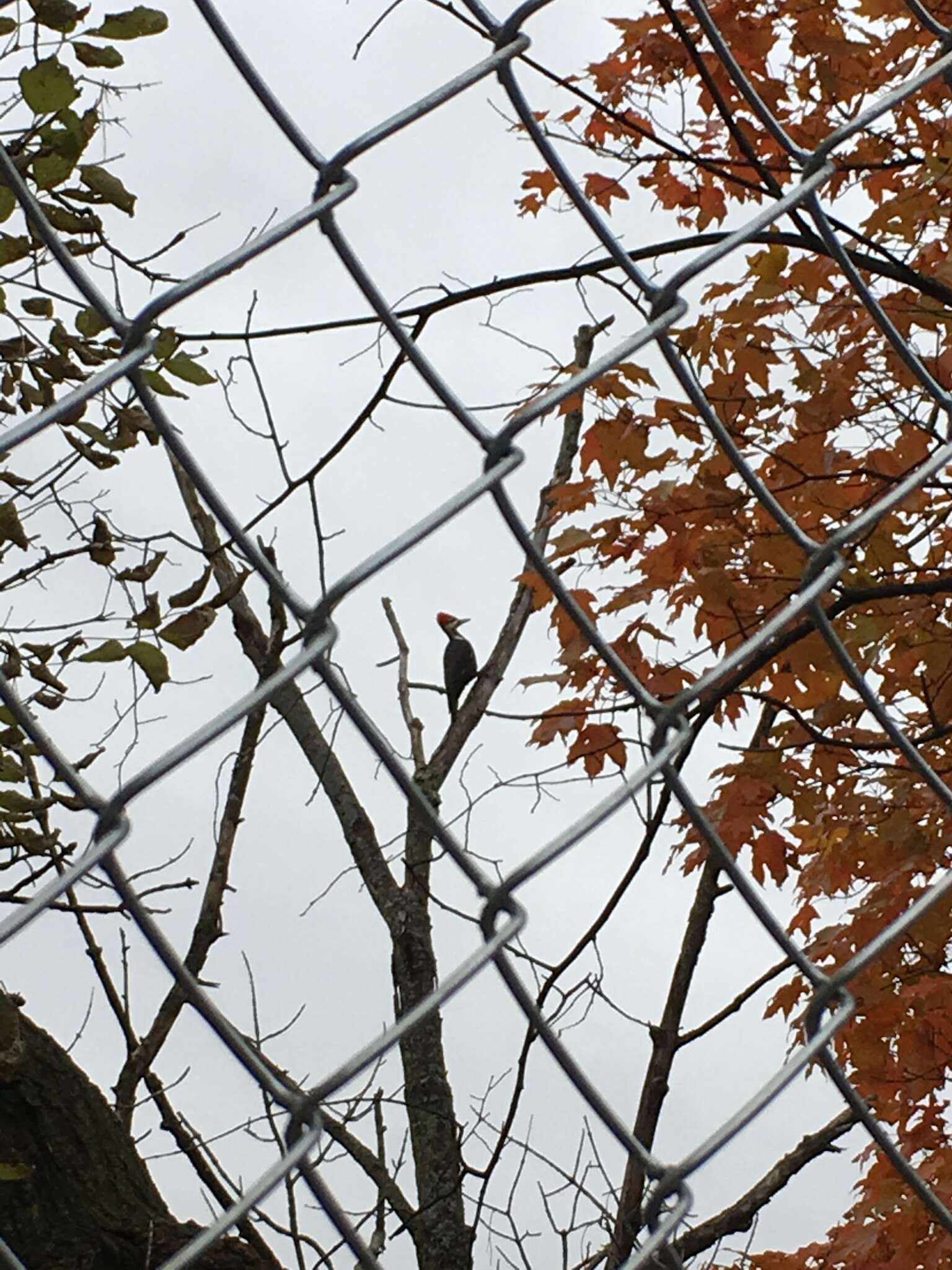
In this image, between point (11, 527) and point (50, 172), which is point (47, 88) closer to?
point (50, 172)

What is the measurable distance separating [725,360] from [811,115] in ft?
2.40

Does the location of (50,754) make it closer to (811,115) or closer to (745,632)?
(745,632)

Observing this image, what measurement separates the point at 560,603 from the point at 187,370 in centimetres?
87

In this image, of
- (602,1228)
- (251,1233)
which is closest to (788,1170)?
(602,1228)

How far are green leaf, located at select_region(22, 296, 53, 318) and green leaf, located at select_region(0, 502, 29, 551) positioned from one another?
0.95 ft

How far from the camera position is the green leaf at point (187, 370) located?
1584 millimetres

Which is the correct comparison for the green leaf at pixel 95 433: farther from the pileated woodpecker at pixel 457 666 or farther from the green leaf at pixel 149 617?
the pileated woodpecker at pixel 457 666

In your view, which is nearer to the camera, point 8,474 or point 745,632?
point 8,474

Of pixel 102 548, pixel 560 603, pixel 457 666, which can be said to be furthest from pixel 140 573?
pixel 457 666

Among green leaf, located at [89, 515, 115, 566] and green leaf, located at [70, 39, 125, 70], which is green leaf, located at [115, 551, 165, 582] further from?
green leaf, located at [70, 39, 125, 70]

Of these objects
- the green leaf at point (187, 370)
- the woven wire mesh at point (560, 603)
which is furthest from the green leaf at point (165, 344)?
the woven wire mesh at point (560, 603)

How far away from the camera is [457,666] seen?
24.9 feet

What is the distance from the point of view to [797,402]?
323 centimetres

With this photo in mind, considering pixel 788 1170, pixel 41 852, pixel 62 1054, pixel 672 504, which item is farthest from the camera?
pixel 788 1170
